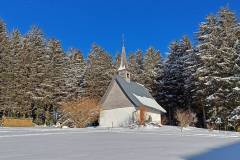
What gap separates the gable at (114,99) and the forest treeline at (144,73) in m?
8.33

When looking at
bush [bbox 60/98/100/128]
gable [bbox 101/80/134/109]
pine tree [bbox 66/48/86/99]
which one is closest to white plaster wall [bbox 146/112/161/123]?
gable [bbox 101/80/134/109]

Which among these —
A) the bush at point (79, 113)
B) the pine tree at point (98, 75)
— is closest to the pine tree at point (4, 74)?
the bush at point (79, 113)

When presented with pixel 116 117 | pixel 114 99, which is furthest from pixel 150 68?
pixel 116 117

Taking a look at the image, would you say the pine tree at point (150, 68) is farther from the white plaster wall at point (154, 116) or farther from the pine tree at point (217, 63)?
the pine tree at point (217, 63)

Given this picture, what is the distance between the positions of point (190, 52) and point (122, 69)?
981 centimetres

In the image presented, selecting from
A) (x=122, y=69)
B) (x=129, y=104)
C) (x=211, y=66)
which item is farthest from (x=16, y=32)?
(x=211, y=66)

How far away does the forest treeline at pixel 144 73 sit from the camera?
4478 centimetres

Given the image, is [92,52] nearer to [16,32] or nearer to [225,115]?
[16,32]

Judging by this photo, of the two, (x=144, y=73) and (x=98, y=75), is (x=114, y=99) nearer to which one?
(x=98, y=75)

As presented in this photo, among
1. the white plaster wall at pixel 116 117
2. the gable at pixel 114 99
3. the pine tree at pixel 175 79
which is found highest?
the pine tree at pixel 175 79

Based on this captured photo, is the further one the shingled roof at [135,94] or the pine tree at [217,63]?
the shingled roof at [135,94]

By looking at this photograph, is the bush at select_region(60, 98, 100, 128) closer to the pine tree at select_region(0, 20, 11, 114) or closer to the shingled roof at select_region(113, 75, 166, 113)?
the shingled roof at select_region(113, 75, 166, 113)

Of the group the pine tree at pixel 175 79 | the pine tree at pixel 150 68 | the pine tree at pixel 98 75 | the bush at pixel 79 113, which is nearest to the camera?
the bush at pixel 79 113

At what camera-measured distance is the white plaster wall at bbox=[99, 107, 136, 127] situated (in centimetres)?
4953
